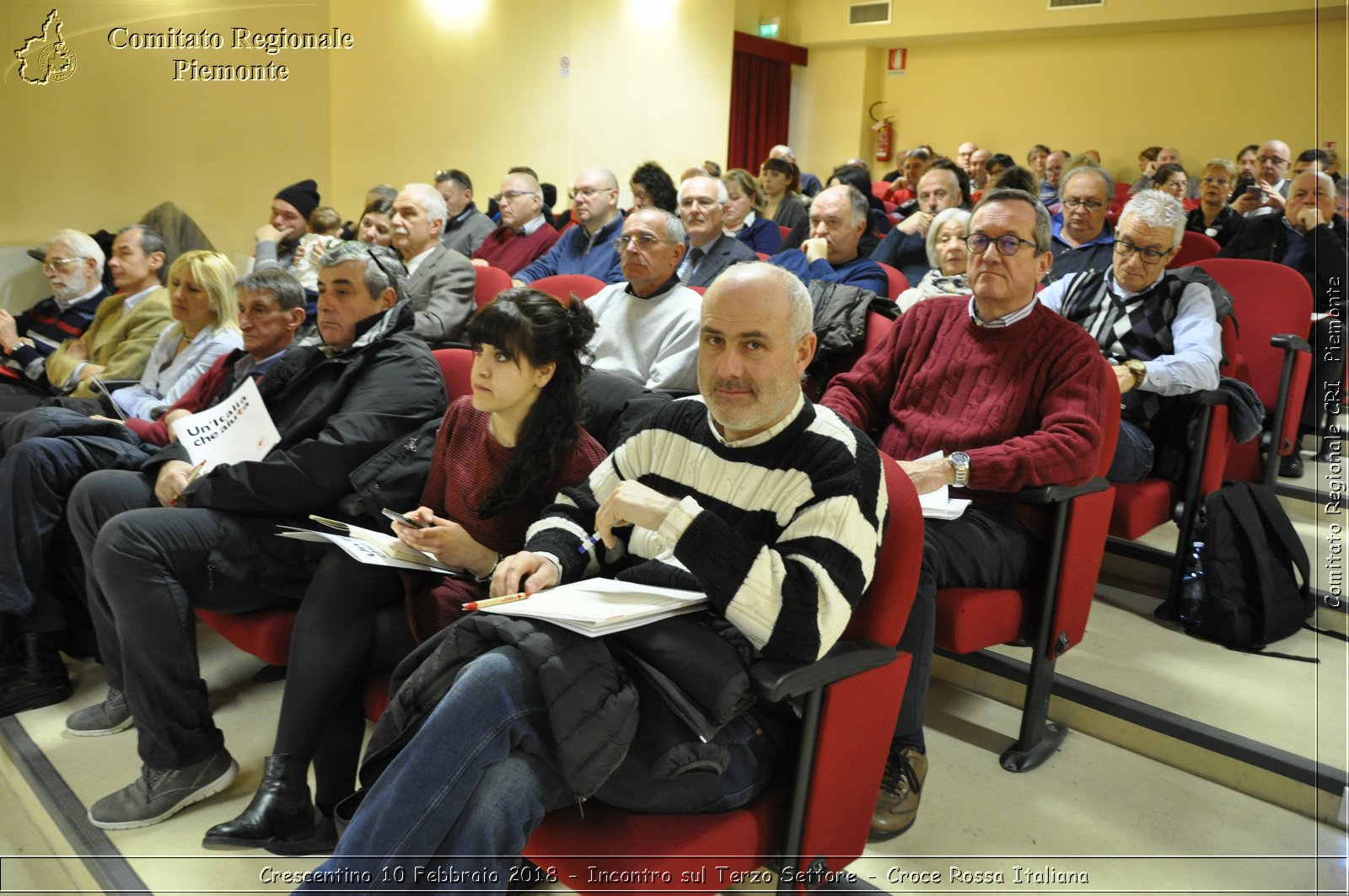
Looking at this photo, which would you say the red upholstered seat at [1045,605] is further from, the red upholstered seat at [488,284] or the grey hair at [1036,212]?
the red upholstered seat at [488,284]

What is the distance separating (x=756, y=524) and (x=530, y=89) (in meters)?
7.29

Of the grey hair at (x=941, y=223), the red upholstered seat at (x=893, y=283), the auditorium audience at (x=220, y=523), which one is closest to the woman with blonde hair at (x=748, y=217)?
the red upholstered seat at (x=893, y=283)

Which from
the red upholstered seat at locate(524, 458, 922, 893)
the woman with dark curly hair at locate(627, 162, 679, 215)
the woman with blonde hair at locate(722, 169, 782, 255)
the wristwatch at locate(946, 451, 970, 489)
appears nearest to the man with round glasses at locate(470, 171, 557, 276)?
the woman with dark curly hair at locate(627, 162, 679, 215)

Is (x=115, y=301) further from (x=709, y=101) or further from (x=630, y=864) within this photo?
(x=709, y=101)

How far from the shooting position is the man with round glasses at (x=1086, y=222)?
3.39 m

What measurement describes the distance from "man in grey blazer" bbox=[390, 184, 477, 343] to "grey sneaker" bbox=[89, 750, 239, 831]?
176cm

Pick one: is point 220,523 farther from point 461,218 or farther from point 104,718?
point 461,218

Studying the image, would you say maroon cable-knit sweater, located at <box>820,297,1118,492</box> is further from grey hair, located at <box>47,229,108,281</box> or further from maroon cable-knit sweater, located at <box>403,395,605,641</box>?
grey hair, located at <box>47,229,108,281</box>

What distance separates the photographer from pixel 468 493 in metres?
1.85

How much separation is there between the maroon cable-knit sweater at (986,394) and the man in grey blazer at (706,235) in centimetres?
159

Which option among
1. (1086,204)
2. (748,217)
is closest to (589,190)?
(748,217)

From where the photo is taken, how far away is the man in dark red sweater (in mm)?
1856

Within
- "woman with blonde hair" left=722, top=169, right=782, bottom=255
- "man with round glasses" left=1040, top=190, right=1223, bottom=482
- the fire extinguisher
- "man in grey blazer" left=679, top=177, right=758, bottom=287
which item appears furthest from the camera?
the fire extinguisher

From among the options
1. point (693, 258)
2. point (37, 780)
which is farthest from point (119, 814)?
point (693, 258)
